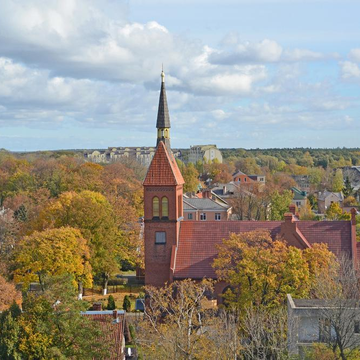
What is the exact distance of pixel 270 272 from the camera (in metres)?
35.3

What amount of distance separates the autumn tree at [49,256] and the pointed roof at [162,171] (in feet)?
30.7

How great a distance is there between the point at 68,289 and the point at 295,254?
1529cm

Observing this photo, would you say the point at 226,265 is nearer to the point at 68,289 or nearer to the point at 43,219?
the point at 68,289

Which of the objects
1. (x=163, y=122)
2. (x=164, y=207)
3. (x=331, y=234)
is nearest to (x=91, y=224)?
(x=164, y=207)

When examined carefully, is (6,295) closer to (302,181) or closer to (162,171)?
(162,171)

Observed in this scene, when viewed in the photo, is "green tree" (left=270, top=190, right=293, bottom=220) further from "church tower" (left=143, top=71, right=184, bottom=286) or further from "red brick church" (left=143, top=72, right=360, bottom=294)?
"church tower" (left=143, top=71, right=184, bottom=286)

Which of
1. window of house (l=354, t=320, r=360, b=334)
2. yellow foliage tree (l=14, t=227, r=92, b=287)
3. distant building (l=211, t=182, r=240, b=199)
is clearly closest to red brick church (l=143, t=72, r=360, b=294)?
yellow foliage tree (l=14, t=227, r=92, b=287)

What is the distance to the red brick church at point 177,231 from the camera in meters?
42.0

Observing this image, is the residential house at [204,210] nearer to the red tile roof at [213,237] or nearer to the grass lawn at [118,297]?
the grass lawn at [118,297]

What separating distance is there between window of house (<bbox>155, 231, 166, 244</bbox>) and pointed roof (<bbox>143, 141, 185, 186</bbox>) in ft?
12.0

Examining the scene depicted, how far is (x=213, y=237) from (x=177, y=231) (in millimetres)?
2734

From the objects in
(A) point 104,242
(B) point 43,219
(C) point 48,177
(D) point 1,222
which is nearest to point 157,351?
(A) point 104,242

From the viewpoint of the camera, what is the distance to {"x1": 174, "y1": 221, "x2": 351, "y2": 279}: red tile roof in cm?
4153

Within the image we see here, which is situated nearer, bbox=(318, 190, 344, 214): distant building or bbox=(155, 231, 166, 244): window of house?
bbox=(155, 231, 166, 244): window of house
